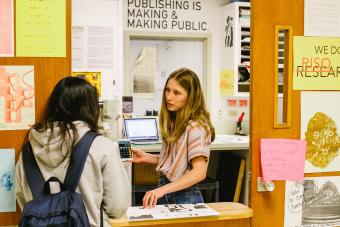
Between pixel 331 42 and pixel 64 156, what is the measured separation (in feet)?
4.65

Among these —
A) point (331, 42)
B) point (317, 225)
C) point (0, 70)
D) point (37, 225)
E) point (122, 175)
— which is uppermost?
point (331, 42)

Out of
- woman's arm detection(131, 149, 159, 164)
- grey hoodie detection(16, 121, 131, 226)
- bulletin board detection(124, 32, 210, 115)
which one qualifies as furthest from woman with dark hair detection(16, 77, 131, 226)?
bulletin board detection(124, 32, 210, 115)

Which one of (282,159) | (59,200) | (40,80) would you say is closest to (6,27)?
(40,80)

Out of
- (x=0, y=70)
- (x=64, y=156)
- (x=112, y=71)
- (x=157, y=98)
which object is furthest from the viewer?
(x=157, y=98)

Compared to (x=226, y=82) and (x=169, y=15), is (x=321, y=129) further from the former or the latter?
(x=169, y=15)

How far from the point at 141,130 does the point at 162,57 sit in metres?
1.12

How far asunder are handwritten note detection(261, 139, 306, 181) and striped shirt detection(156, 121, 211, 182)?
0.28 metres

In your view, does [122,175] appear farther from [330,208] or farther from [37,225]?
[330,208]

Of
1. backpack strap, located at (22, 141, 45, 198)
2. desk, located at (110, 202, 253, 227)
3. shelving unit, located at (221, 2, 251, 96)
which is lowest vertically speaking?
desk, located at (110, 202, 253, 227)

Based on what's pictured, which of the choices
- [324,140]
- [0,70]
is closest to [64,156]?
[0,70]

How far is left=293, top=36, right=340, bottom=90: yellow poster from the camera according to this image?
2.15 m

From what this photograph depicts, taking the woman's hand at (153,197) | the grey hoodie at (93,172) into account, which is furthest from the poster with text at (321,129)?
the grey hoodie at (93,172)

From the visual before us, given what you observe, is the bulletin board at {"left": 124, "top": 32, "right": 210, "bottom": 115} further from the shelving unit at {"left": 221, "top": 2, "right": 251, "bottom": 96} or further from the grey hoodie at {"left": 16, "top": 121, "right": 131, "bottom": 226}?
the grey hoodie at {"left": 16, "top": 121, "right": 131, "bottom": 226}

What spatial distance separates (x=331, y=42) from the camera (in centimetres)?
221
